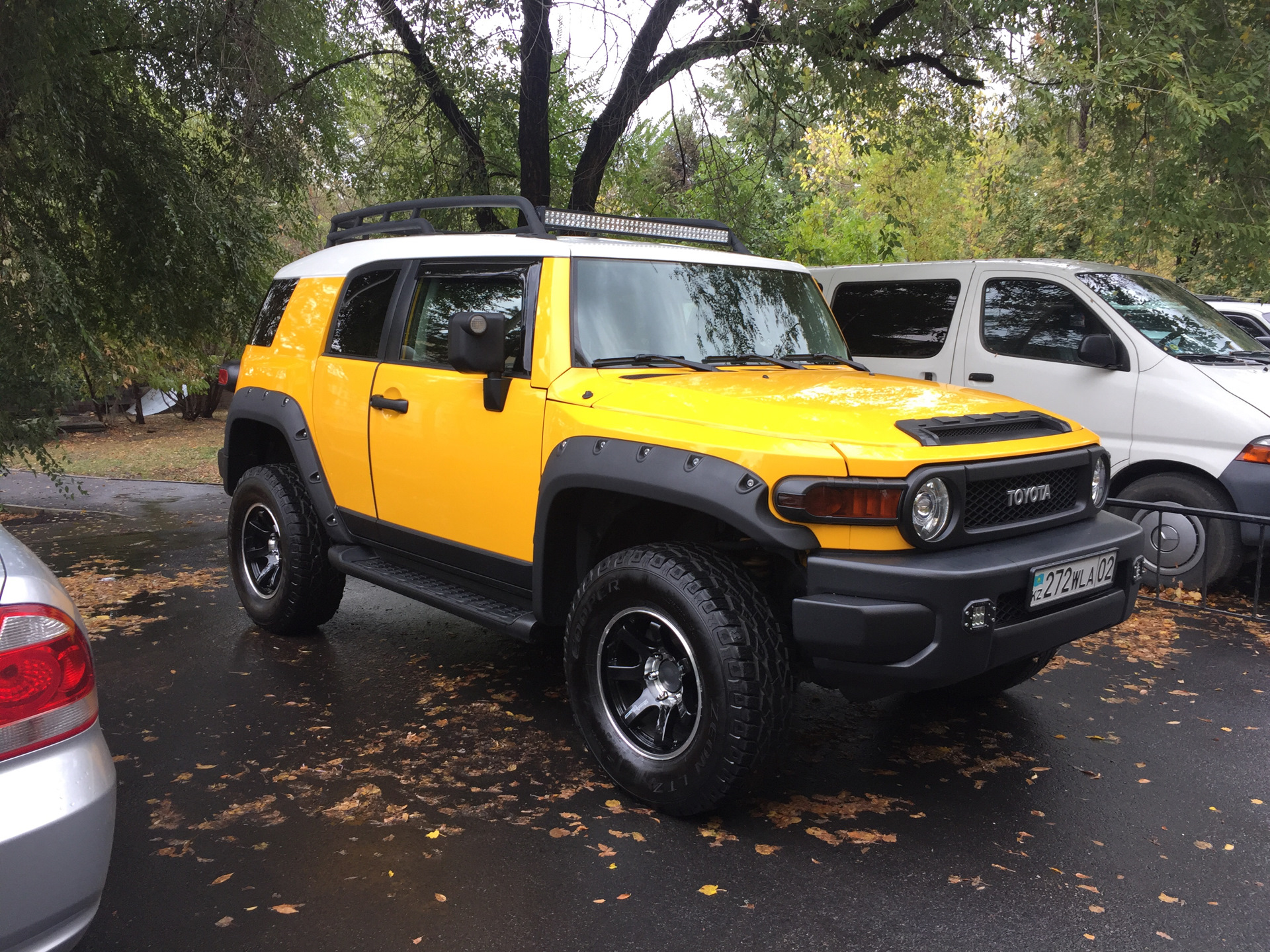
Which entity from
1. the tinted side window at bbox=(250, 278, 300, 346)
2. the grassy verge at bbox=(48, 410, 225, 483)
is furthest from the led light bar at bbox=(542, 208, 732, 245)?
the grassy verge at bbox=(48, 410, 225, 483)

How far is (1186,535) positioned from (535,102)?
703 centimetres

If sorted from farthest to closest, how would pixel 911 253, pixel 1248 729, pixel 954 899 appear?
pixel 911 253 → pixel 1248 729 → pixel 954 899

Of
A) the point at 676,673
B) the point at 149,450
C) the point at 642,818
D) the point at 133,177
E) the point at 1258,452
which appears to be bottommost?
the point at 149,450

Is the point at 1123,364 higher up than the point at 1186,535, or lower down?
higher up

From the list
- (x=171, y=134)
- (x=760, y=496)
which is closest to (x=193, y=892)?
(x=760, y=496)

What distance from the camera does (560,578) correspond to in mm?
4203

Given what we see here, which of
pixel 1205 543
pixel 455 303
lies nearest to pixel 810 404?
pixel 455 303

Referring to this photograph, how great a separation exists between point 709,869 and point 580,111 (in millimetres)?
10501

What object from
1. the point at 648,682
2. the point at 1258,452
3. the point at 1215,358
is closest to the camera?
the point at 648,682

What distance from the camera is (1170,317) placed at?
7.16m

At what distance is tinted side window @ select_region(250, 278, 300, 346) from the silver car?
12.4ft

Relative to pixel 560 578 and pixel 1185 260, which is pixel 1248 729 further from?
pixel 1185 260

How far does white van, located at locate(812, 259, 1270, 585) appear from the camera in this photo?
6461mm

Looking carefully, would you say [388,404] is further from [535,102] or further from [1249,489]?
[535,102]
